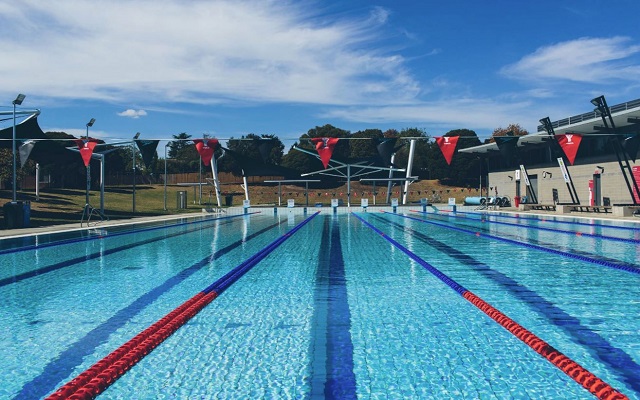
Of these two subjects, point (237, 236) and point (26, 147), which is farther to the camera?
point (26, 147)

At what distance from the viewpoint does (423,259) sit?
8344 millimetres

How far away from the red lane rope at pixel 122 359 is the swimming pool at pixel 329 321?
7 cm

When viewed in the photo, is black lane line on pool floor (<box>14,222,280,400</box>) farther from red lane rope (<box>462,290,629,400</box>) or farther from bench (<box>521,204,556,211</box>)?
bench (<box>521,204,556,211</box>)

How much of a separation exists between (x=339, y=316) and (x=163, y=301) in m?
1.98

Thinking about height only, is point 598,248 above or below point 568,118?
below

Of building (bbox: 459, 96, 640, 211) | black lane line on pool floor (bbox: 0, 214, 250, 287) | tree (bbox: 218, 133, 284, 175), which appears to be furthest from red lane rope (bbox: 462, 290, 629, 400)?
tree (bbox: 218, 133, 284, 175)

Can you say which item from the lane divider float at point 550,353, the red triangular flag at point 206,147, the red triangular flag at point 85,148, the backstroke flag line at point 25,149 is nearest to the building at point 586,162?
the red triangular flag at point 206,147

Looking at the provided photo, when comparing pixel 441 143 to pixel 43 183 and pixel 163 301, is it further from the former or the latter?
pixel 43 183

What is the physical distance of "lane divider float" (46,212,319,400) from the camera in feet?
9.68

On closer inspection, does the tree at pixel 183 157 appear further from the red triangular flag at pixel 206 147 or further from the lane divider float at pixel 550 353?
the lane divider float at pixel 550 353

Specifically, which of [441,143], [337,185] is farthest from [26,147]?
[337,185]

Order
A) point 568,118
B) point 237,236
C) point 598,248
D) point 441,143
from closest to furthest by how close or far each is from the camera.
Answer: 1. point 598,248
2. point 237,236
3. point 441,143
4. point 568,118

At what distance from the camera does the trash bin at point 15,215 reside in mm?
14008

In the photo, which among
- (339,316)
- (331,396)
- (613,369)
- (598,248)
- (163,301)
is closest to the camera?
(331,396)
